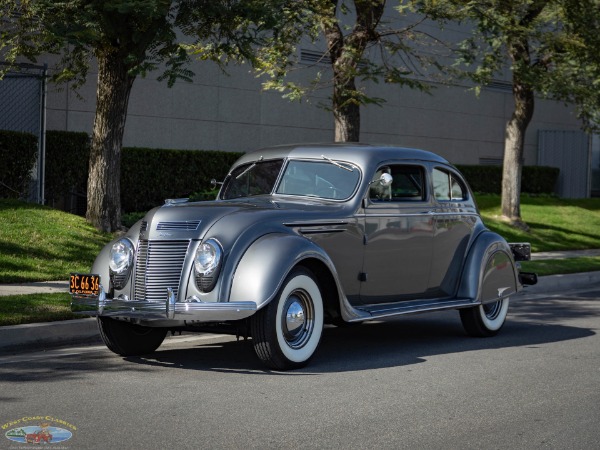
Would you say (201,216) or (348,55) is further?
(348,55)

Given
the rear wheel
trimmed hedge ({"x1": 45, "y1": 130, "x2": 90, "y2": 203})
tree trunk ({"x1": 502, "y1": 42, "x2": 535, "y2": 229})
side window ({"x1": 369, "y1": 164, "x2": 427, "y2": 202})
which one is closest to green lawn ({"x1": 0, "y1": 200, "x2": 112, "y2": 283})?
trimmed hedge ({"x1": 45, "y1": 130, "x2": 90, "y2": 203})

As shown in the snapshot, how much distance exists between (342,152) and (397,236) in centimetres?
95

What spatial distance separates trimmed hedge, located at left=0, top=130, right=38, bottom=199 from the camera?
1805 centimetres

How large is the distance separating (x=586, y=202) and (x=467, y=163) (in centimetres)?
386

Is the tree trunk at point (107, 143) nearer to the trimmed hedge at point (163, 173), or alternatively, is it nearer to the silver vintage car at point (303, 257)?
the trimmed hedge at point (163, 173)

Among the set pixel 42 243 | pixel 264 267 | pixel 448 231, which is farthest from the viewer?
pixel 42 243

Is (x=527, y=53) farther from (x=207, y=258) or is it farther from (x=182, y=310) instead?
(x=182, y=310)

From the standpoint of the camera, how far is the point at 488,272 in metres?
10.5

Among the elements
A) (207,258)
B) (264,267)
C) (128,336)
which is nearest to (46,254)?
(128,336)

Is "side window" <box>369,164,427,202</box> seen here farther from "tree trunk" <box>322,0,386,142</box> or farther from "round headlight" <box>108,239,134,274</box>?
"tree trunk" <box>322,0,386,142</box>

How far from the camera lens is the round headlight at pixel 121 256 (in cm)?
848

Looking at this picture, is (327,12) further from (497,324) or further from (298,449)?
(298,449)

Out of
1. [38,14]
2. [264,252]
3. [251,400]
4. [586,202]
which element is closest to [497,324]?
[264,252]

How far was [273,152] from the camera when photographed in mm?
10039
